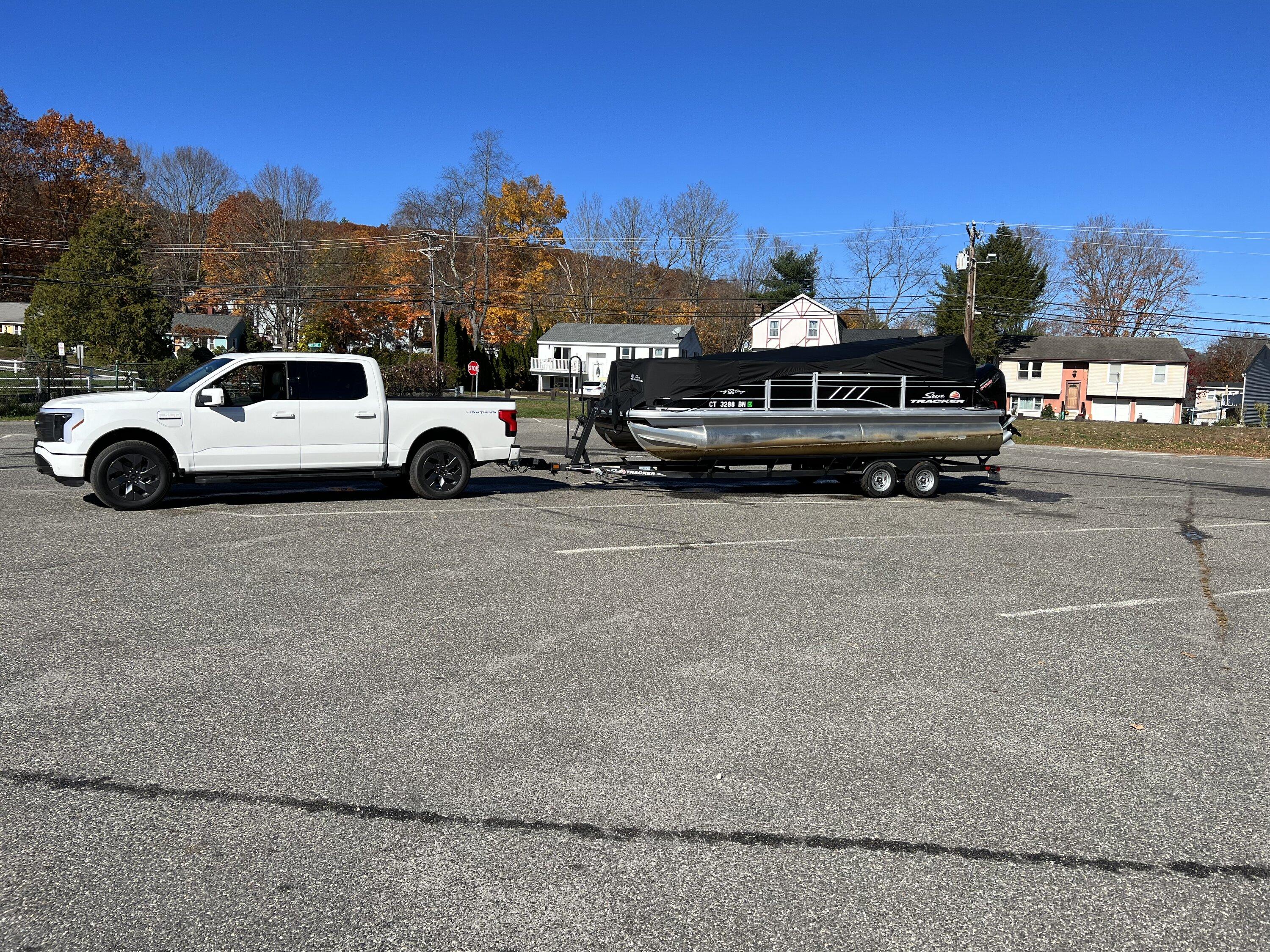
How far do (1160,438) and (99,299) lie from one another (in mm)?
48248

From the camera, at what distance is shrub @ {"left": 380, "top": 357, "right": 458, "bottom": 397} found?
44.5m

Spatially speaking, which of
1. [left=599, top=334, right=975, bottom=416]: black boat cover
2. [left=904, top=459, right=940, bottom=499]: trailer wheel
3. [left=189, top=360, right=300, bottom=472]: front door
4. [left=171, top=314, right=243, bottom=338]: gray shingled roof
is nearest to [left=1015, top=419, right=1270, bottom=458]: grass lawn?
[left=599, top=334, right=975, bottom=416]: black boat cover

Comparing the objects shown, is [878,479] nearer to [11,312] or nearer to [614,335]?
[614,335]

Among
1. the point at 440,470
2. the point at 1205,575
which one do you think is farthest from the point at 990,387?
the point at 440,470

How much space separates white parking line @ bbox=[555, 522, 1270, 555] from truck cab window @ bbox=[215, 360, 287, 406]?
16.3 feet

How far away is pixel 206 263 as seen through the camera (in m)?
78.2

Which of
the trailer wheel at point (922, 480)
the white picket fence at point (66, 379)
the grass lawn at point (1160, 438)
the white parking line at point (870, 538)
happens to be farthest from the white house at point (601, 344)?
→ the white parking line at point (870, 538)

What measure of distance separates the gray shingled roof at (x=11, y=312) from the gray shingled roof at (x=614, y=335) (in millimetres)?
42877

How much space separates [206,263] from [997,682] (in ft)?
276

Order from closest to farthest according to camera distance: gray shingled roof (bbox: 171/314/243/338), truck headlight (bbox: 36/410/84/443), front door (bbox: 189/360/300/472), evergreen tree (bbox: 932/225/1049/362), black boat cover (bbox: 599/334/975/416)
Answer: truck headlight (bbox: 36/410/84/443), front door (bbox: 189/360/300/472), black boat cover (bbox: 599/334/975/416), evergreen tree (bbox: 932/225/1049/362), gray shingled roof (bbox: 171/314/243/338)

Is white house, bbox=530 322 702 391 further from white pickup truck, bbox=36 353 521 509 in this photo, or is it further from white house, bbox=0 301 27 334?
white pickup truck, bbox=36 353 521 509

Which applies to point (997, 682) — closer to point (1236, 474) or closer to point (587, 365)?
point (1236, 474)

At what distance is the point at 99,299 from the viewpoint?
4603 centimetres

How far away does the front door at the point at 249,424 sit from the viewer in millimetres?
11820
